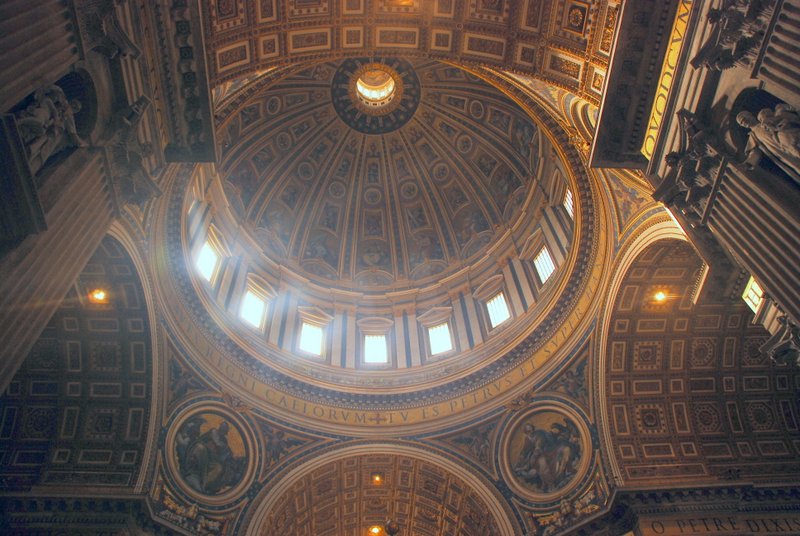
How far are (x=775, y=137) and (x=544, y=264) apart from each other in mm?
14197

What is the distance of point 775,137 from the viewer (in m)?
7.82

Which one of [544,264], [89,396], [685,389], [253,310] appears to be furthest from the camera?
[253,310]

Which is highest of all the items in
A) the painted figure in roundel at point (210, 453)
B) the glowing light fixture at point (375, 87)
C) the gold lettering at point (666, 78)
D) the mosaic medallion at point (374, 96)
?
the glowing light fixture at point (375, 87)

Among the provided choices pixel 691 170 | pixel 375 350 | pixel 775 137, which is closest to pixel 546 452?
pixel 375 350

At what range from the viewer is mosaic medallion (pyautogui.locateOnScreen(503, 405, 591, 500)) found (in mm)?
17812

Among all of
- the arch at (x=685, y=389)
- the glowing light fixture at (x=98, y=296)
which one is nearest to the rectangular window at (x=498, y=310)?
the arch at (x=685, y=389)

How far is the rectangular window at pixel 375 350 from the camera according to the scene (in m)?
23.8

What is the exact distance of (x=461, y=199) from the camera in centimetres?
2841

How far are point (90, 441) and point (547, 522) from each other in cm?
1294

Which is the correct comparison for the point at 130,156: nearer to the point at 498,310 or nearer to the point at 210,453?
the point at 210,453

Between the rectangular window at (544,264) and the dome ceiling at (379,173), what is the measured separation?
2.82 metres

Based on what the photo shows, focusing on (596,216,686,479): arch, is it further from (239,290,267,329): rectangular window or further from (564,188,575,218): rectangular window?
(239,290,267,329): rectangular window

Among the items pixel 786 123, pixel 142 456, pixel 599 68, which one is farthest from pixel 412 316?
pixel 786 123

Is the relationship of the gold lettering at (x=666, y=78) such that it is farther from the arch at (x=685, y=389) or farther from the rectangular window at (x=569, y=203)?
the rectangular window at (x=569, y=203)
